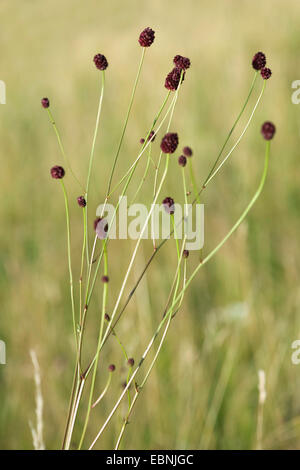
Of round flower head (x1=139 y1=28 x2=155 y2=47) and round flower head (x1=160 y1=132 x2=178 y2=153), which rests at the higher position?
round flower head (x1=139 y1=28 x2=155 y2=47)

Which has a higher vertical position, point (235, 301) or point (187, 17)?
point (187, 17)

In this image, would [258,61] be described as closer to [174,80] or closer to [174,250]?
[174,80]

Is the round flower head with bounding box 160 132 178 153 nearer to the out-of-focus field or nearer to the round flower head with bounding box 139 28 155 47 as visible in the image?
the round flower head with bounding box 139 28 155 47

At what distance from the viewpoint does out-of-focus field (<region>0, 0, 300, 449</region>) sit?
54.0 inches

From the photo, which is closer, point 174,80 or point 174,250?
point 174,80

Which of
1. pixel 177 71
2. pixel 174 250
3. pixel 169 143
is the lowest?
pixel 174 250

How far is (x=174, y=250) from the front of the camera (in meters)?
1.97

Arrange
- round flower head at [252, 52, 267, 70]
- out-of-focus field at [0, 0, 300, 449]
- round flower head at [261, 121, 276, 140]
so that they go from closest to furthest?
round flower head at [261, 121, 276, 140] < round flower head at [252, 52, 267, 70] < out-of-focus field at [0, 0, 300, 449]

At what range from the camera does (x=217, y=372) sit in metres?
1.50

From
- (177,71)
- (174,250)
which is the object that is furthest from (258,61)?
(174,250)

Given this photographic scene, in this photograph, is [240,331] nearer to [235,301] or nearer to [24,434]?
[235,301]

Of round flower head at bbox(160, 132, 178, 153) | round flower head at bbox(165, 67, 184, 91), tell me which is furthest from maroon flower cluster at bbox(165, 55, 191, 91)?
round flower head at bbox(160, 132, 178, 153)
